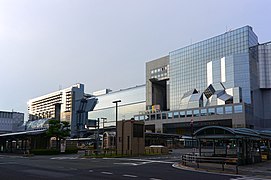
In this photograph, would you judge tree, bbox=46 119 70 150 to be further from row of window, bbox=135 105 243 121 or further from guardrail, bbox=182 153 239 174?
row of window, bbox=135 105 243 121

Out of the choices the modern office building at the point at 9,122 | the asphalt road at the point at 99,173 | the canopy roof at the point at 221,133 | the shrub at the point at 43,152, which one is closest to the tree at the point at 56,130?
the shrub at the point at 43,152

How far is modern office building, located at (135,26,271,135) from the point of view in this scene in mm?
105750

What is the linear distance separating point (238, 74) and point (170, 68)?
113 feet

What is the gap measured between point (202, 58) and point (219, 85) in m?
15.3

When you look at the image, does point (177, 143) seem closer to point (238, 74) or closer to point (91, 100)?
point (238, 74)

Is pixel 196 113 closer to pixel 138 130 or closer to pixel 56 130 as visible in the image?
pixel 56 130

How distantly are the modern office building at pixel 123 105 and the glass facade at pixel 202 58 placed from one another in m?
24.3

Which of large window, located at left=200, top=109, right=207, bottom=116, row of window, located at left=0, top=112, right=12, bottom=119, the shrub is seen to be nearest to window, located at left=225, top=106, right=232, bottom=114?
large window, located at left=200, top=109, right=207, bottom=116

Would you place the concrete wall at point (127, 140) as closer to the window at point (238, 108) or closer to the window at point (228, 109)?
the window at point (238, 108)

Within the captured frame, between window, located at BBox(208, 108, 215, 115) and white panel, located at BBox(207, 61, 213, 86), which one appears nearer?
window, located at BBox(208, 108, 215, 115)

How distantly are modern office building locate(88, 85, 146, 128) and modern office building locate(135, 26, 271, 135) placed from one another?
63.8 feet

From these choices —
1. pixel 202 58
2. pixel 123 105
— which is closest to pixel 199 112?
pixel 202 58

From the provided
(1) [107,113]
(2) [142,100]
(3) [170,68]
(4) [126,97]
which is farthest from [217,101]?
(1) [107,113]

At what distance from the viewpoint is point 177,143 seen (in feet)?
340
